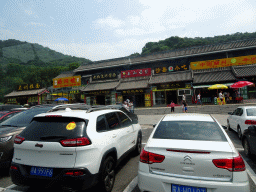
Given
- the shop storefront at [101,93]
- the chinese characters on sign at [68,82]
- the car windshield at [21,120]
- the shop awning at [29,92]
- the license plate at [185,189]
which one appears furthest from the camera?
the shop awning at [29,92]

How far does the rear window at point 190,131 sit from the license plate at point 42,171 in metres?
1.88

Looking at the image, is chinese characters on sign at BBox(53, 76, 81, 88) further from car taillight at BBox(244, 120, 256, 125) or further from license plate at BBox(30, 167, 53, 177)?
license plate at BBox(30, 167, 53, 177)

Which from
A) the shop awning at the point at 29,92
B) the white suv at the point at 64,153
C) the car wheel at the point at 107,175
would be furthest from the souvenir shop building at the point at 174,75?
the white suv at the point at 64,153

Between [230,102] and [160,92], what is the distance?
848 cm

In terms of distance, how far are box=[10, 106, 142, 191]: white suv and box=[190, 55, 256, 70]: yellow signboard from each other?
72.4 feet

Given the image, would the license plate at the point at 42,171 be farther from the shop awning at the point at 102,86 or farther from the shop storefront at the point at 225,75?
the shop awning at the point at 102,86

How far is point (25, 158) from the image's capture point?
2725 millimetres

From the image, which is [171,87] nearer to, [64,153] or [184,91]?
[184,91]

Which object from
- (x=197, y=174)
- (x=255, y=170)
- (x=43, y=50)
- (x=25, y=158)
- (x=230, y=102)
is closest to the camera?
(x=197, y=174)

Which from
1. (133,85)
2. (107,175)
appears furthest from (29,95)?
(107,175)

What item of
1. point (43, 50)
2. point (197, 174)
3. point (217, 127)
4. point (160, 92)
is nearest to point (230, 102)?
point (160, 92)

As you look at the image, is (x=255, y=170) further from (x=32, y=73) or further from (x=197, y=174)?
(x=32, y=73)

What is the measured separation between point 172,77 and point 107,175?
2097cm

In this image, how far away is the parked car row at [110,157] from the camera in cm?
222
